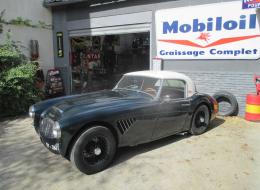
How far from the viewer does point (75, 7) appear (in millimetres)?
10102

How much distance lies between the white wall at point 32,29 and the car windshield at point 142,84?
5484mm

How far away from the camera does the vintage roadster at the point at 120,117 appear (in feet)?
12.7

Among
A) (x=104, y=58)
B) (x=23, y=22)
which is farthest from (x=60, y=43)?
(x=104, y=58)

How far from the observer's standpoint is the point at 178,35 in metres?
7.81

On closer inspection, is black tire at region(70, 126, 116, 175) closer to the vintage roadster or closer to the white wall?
the vintage roadster

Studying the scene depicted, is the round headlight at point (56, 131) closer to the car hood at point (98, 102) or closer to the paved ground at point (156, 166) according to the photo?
the car hood at point (98, 102)

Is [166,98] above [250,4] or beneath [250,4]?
beneath

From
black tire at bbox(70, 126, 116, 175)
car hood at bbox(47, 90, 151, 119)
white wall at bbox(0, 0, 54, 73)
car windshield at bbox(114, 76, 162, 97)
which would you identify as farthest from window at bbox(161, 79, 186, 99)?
white wall at bbox(0, 0, 54, 73)

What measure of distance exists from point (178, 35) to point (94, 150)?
4866mm

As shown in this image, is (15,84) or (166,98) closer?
(166,98)

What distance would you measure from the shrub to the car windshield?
3168 mm

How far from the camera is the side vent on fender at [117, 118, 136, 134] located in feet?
14.0

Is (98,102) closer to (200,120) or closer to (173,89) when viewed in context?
(173,89)

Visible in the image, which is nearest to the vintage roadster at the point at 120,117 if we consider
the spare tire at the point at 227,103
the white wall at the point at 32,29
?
the spare tire at the point at 227,103
